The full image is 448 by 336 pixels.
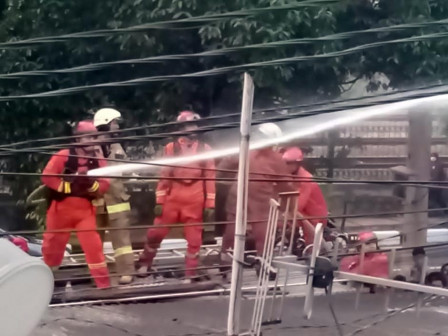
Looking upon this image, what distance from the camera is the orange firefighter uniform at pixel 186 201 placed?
6.19m

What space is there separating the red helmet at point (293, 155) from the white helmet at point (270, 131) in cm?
14

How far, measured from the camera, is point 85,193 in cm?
591

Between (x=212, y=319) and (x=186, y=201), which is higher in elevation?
(x=186, y=201)

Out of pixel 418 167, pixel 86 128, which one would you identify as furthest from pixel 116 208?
pixel 418 167

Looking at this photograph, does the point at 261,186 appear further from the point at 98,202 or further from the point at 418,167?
the point at 418,167

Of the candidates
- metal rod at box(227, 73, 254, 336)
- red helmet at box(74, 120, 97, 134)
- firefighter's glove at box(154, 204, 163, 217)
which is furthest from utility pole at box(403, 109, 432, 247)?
metal rod at box(227, 73, 254, 336)

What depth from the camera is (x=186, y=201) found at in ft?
20.5

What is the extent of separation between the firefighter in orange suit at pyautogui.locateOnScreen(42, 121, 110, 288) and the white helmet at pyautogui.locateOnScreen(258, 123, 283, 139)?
1.27 meters

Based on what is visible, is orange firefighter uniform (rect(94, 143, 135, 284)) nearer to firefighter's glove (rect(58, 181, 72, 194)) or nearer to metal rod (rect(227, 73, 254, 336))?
firefighter's glove (rect(58, 181, 72, 194))

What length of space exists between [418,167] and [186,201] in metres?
2.00

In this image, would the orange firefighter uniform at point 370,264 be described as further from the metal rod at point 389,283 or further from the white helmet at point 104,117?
the white helmet at point 104,117

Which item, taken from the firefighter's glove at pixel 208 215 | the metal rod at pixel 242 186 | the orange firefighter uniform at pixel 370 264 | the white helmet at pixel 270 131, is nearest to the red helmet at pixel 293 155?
the white helmet at pixel 270 131

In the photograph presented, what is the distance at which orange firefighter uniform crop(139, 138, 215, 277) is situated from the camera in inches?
244

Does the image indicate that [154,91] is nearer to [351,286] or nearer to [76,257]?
[76,257]
